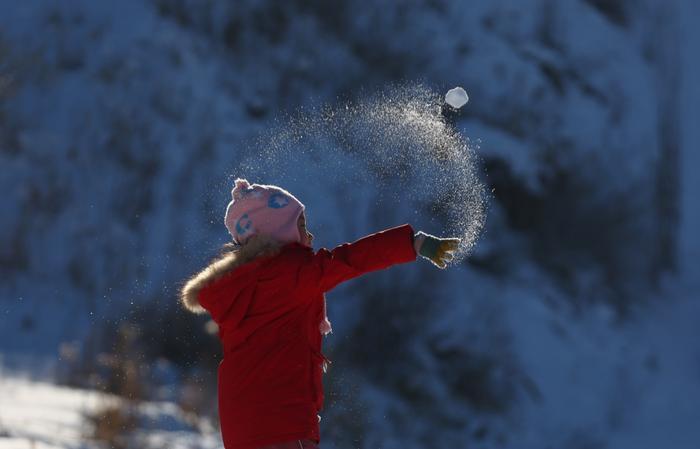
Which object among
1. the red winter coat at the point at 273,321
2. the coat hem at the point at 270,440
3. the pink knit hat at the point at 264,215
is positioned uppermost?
the pink knit hat at the point at 264,215

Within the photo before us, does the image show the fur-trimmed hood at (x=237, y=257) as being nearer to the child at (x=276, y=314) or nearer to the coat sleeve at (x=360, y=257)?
the child at (x=276, y=314)

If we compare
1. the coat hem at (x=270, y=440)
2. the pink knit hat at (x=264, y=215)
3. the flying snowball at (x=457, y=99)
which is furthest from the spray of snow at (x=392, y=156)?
the coat hem at (x=270, y=440)

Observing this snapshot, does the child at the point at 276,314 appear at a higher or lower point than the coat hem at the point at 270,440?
higher

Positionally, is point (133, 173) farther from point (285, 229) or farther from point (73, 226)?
point (285, 229)

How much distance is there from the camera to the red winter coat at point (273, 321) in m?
2.63

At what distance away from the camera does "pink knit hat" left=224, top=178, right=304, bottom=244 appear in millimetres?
2740

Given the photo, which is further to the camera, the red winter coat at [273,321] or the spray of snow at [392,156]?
the spray of snow at [392,156]

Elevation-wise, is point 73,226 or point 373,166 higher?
point 73,226

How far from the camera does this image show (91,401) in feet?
16.7

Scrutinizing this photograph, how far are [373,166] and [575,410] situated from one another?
89.3 inches

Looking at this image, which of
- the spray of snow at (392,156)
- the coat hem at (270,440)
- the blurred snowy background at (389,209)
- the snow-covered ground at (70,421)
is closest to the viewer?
the coat hem at (270,440)

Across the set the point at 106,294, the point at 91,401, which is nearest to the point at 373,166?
the point at 106,294

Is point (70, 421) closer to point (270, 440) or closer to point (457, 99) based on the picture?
point (270, 440)

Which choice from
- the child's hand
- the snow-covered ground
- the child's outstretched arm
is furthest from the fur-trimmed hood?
the snow-covered ground
